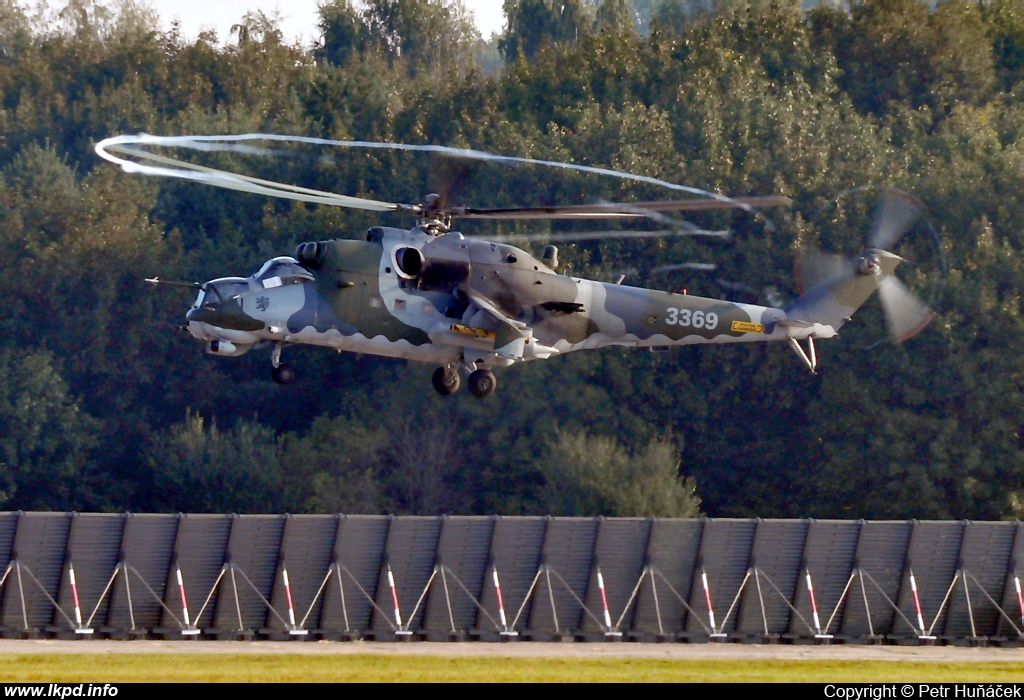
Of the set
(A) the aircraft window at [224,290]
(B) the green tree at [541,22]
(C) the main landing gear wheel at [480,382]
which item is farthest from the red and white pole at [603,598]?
(B) the green tree at [541,22]

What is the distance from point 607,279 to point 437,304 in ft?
74.1

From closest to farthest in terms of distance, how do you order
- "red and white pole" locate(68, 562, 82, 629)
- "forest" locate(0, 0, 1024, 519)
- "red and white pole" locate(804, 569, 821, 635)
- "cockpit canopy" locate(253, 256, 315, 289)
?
"cockpit canopy" locate(253, 256, 315, 289) < "red and white pole" locate(68, 562, 82, 629) < "red and white pole" locate(804, 569, 821, 635) < "forest" locate(0, 0, 1024, 519)

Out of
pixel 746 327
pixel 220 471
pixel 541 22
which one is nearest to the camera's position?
pixel 746 327

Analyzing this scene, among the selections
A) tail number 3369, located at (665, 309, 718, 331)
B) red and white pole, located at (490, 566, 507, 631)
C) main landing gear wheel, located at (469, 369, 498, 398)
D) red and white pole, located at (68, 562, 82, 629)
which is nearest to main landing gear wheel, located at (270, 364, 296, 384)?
main landing gear wheel, located at (469, 369, 498, 398)

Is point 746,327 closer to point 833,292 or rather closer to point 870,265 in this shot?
point 833,292

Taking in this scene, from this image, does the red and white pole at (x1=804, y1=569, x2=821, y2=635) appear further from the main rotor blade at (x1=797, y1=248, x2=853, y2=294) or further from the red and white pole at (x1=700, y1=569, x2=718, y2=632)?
the main rotor blade at (x1=797, y1=248, x2=853, y2=294)

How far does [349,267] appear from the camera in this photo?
2634 cm

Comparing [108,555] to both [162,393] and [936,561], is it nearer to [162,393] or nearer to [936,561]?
[936,561]

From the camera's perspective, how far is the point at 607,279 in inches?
1930

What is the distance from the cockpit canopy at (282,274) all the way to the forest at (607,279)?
18.7m

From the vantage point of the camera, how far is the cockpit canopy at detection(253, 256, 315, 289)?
2602 cm

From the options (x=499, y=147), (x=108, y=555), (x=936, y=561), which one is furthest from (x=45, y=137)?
(x=936, y=561)

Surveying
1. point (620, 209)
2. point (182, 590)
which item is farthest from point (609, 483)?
point (620, 209)

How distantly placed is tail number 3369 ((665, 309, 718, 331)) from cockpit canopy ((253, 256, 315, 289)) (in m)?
6.48
